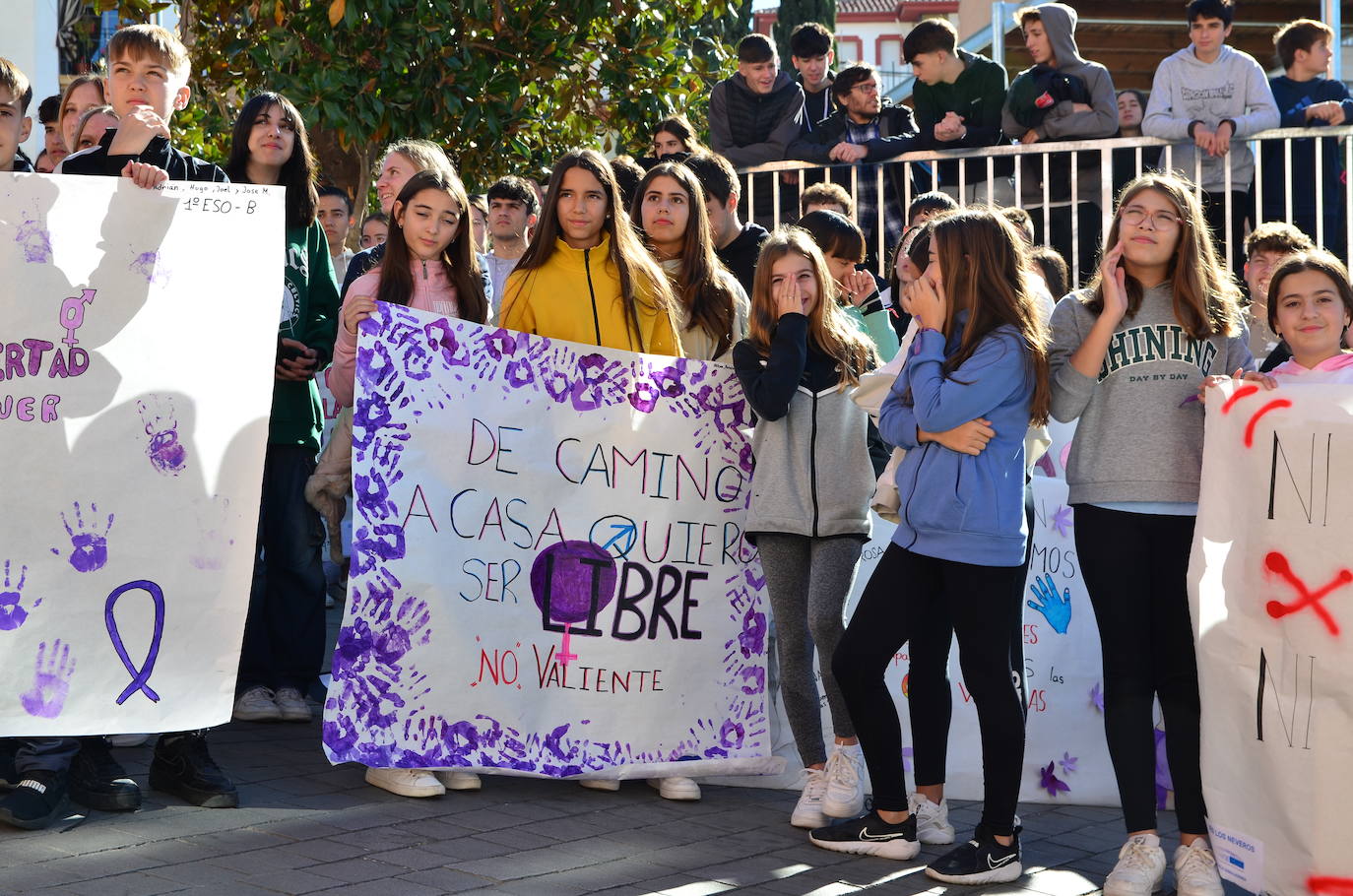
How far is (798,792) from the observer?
528 centimetres

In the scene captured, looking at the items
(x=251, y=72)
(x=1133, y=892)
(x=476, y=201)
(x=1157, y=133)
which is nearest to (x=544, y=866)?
(x=1133, y=892)

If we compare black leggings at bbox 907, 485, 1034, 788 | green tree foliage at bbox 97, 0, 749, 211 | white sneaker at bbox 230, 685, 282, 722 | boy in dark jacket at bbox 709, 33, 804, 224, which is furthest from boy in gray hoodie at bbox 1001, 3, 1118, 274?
white sneaker at bbox 230, 685, 282, 722

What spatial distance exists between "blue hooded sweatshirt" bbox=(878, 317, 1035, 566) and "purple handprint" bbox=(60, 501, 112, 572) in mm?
2286

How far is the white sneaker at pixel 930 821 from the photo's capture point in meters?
4.60

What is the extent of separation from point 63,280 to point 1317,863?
3.72 meters

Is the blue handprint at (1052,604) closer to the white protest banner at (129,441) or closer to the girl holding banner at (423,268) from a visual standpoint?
the girl holding banner at (423,268)

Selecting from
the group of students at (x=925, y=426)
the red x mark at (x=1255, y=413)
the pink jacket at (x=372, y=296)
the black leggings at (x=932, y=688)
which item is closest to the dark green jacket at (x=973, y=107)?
the group of students at (x=925, y=426)

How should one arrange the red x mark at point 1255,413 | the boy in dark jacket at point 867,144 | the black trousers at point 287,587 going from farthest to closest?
the boy in dark jacket at point 867,144
the black trousers at point 287,587
the red x mark at point 1255,413

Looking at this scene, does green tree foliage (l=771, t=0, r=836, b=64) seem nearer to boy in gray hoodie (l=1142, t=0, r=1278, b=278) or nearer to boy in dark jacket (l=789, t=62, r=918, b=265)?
boy in dark jacket (l=789, t=62, r=918, b=265)

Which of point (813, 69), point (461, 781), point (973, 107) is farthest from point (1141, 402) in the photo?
point (813, 69)

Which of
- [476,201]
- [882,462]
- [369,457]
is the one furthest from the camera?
[476,201]

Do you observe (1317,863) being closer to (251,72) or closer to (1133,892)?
(1133,892)

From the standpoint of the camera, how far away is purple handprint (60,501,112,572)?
445cm

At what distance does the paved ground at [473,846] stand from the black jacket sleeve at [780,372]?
1294 mm
